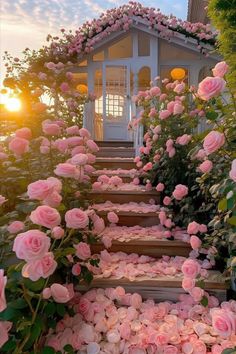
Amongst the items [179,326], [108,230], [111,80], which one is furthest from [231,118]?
[111,80]

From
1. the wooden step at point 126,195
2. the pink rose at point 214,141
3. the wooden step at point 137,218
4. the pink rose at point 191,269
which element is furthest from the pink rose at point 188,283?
the wooden step at point 126,195

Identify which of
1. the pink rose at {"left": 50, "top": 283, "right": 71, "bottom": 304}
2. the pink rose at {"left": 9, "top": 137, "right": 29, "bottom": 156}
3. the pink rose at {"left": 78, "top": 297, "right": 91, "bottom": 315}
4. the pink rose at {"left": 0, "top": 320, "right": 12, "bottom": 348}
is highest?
the pink rose at {"left": 9, "top": 137, "right": 29, "bottom": 156}

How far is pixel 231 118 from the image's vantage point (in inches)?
70.3

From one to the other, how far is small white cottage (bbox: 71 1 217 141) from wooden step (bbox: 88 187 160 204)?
11.8 feet

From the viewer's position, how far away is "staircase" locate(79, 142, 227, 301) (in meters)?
2.07

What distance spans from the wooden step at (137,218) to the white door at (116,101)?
4.84 m

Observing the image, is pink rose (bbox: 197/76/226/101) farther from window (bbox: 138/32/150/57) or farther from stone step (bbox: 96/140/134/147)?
window (bbox: 138/32/150/57)

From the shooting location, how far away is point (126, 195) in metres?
3.47

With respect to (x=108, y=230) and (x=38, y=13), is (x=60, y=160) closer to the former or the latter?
(x=108, y=230)

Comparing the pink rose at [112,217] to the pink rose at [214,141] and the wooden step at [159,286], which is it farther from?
the pink rose at [214,141]

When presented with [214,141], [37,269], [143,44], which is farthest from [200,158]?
[143,44]

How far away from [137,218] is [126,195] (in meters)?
0.47

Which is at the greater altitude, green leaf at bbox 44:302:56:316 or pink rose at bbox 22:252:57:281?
pink rose at bbox 22:252:57:281

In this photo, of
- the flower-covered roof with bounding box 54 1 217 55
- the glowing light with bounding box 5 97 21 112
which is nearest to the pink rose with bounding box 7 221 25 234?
the glowing light with bounding box 5 97 21 112
